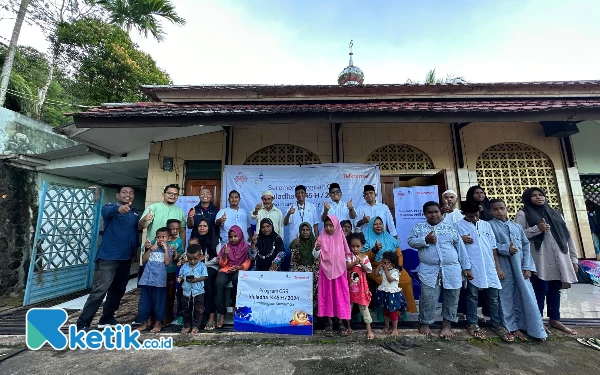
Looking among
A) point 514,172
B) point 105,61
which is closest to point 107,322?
point 514,172

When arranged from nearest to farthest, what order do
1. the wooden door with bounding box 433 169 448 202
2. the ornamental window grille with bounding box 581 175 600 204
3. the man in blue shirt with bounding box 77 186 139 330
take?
the man in blue shirt with bounding box 77 186 139 330 → the wooden door with bounding box 433 169 448 202 → the ornamental window grille with bounding box 581 175 600 204

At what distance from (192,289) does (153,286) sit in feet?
1.56

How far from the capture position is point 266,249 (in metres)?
3.55

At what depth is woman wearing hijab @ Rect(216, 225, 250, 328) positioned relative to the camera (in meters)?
3.36

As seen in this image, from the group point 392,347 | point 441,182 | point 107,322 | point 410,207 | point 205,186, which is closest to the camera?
point 392,347

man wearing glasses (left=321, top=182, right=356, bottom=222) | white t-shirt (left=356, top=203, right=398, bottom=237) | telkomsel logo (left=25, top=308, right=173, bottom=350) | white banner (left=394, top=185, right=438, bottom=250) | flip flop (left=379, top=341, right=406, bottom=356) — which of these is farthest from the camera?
white banner (left=394, top=185, right=438, bottom=250)

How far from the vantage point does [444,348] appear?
2781 millimetres

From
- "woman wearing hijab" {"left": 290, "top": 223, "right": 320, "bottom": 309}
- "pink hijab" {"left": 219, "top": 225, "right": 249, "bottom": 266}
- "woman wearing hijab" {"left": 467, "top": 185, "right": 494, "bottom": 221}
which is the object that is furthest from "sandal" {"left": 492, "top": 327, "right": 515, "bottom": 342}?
"pink hijab" {"left": 219, "top": 225, "right": 249, "bottom": 266}

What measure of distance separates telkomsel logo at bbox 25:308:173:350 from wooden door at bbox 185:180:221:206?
263 centimetres

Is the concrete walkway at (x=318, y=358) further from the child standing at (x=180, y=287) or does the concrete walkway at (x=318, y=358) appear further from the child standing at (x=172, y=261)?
the child standing at (x=172, y=261)

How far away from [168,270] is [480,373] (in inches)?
135

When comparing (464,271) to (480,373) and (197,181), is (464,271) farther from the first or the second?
(197,181)

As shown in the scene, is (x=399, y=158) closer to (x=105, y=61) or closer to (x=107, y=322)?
(x=107, y=322)

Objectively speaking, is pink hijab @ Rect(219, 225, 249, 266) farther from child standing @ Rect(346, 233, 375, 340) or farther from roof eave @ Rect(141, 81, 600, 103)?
roof eave @ Rect(141, 81, 600, 103)
